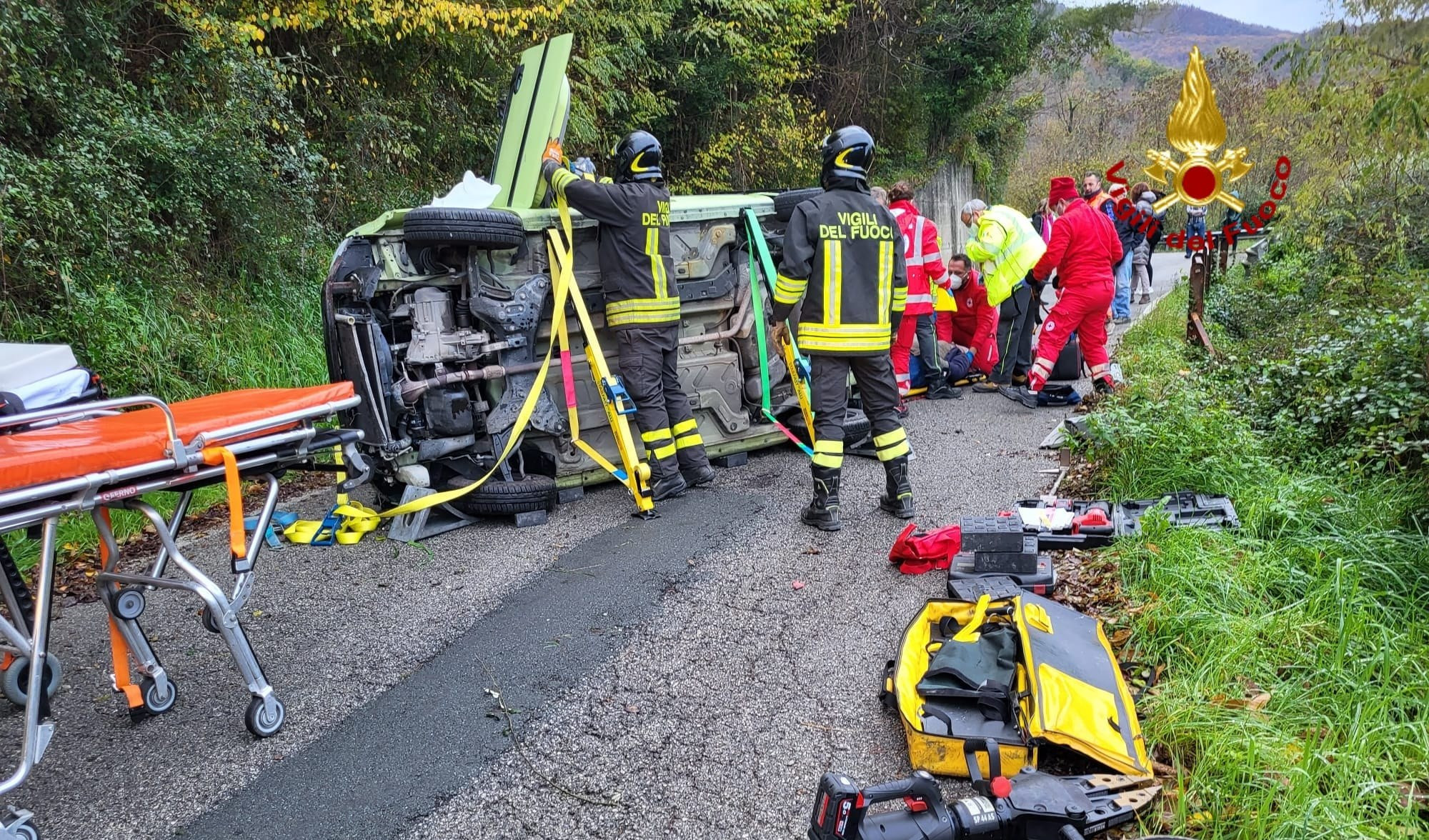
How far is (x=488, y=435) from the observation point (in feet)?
17.7

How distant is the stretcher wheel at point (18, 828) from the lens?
254cm

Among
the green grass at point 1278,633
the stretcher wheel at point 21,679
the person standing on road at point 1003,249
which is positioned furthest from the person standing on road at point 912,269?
the stretcher wheel at point 21,679

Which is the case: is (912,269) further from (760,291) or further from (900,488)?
(900,488)

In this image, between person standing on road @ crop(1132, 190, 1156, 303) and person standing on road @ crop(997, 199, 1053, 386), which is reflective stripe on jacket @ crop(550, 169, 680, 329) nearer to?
person standing on road @ crop(997, 199, 1053, 386)

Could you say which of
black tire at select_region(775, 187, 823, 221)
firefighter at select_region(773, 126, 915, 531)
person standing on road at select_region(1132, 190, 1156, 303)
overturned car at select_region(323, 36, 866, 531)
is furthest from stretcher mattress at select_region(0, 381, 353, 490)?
person standing on road at select_region(1132, 190, 1156, 303)

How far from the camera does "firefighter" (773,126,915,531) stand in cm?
504

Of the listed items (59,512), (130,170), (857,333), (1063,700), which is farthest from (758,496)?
(130,170)

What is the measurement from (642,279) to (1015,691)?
339cm

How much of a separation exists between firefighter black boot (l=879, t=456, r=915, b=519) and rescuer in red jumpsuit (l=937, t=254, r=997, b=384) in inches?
147

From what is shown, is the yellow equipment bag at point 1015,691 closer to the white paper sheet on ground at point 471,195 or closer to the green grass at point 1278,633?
the green grass at point 1278,633

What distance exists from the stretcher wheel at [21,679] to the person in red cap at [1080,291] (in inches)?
270

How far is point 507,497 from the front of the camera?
17.2 feet

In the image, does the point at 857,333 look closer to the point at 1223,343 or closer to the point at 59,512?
the point at 59,512

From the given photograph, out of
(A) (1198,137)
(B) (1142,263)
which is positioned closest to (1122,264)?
(B) (1142,263)
